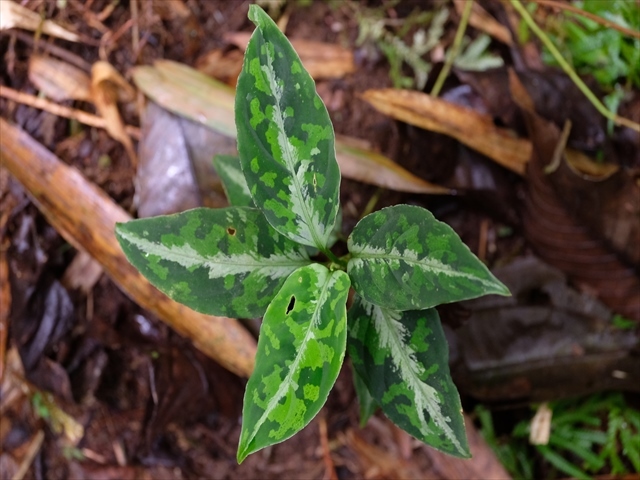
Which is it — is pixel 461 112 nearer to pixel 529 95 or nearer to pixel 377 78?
pixel 529 95

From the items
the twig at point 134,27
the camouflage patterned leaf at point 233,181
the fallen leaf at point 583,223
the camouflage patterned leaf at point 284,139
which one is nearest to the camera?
the camouflage patterned leaf at point 284,139

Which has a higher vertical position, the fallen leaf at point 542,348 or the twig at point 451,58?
the twig at point 451,58

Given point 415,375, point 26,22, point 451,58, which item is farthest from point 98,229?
point 451,58

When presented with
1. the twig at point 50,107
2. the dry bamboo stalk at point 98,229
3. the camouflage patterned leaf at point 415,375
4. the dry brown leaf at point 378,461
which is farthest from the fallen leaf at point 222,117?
the dry brown leaf at point 378,461

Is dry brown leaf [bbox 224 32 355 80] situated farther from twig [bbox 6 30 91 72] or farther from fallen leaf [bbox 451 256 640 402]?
fallen leaf [bbox 451 256 640 402]

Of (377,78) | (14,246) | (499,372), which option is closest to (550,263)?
(499,372)

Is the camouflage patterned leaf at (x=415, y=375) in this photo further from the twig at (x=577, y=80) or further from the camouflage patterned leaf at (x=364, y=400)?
the twig at (x=577, y=80)
